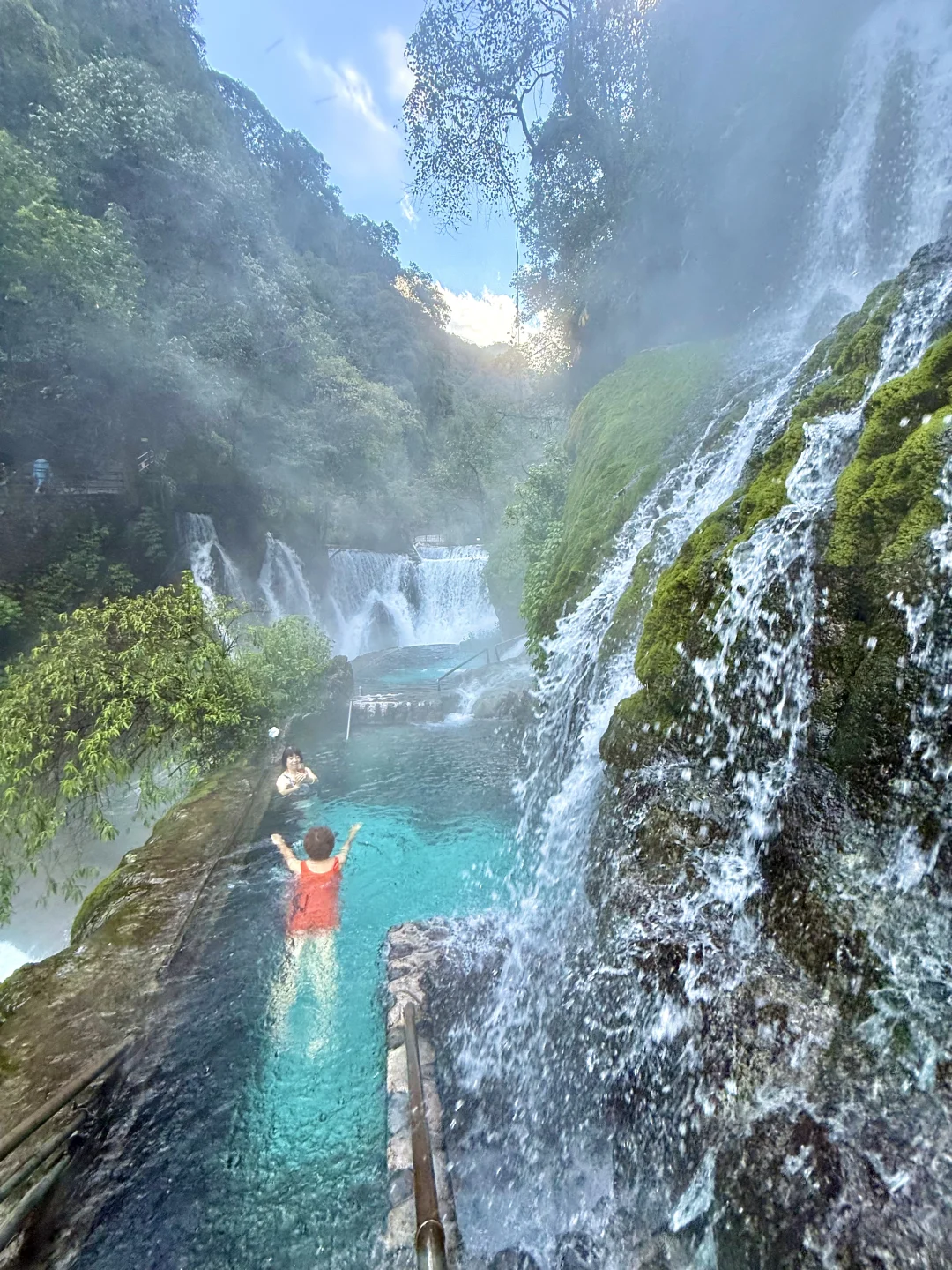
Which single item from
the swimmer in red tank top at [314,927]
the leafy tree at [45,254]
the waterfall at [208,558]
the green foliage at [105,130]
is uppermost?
the green foliage at [105,130]

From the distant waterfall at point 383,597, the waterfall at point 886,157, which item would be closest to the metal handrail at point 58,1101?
the waterfall at point 886,157

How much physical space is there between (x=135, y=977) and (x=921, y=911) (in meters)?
5.72

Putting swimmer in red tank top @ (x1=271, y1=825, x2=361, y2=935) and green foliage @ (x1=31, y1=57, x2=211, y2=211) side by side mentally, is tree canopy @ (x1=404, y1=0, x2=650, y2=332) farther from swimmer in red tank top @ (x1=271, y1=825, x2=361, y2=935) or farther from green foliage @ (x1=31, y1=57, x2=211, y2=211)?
swimmer in red tank top @ (x1=271, y1=825, x2=361, y2=935)

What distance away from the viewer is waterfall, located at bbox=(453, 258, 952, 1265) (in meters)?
2.97

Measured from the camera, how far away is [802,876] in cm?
295

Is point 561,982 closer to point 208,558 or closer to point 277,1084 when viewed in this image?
point 277,1084

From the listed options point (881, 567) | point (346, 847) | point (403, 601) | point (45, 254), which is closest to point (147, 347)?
point (45, 254)

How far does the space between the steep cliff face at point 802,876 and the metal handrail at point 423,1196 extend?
4.05 feet

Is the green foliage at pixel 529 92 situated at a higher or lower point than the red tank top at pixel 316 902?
higher

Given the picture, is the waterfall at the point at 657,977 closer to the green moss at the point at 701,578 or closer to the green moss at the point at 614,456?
the green moss at the point at 701,578

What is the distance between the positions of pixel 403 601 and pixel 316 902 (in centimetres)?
2537

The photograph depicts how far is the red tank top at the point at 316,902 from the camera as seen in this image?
5.37 metres

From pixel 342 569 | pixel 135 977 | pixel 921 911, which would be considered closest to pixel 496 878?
pixel 135 977

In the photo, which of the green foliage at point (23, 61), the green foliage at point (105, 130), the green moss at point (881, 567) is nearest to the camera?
the green moss at point (881, 567)
